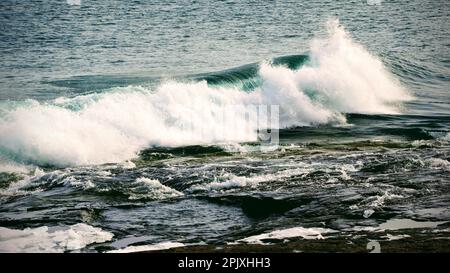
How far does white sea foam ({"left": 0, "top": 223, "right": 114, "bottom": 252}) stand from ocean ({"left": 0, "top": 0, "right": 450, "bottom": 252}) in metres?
0.04

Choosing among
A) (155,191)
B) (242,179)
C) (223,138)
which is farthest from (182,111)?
(155,191)

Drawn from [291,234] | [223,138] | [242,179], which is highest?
[223,138]

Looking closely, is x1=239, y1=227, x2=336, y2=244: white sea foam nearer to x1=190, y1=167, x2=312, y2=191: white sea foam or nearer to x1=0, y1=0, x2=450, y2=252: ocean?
x1=0, y1=0, x2=450, y2=252: ocean

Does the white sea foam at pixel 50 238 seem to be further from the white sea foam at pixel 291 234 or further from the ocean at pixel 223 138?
the white sea foam at pixel 291 234

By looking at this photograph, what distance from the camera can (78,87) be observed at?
27.9 meters

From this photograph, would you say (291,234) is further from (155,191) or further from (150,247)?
(155,191)

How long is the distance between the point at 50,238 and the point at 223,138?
1036 cm

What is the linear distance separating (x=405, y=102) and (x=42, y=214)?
18265mm

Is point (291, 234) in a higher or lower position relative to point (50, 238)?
higher

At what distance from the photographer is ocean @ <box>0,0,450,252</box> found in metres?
11.9

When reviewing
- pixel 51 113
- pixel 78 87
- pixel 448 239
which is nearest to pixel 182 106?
pixel 51 113

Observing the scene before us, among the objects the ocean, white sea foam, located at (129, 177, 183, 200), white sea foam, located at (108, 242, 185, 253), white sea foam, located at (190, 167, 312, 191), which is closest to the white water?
the ocean

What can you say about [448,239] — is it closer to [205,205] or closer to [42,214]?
[205,205]

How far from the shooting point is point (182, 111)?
23.3m
